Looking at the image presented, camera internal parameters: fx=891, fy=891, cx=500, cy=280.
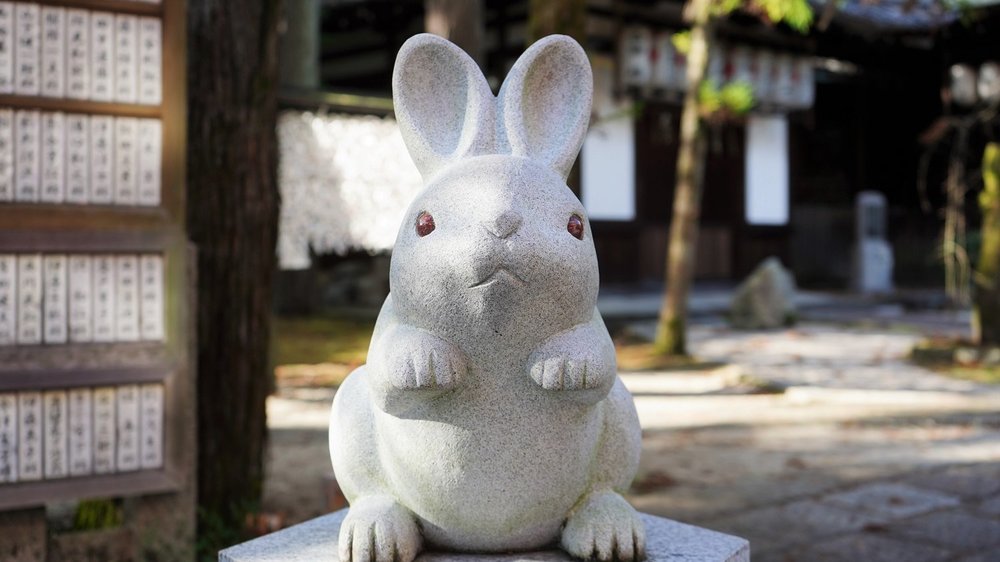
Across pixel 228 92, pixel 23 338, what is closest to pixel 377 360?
pixel 23 338

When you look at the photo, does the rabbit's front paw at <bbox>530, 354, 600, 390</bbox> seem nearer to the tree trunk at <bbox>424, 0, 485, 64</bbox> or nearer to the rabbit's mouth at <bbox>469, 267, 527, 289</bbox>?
the rabbit's mouth at <bbox>469, 267, 527, 289</bbox>

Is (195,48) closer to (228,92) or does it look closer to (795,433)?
(228,92)

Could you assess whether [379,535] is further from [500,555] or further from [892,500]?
[892,500]

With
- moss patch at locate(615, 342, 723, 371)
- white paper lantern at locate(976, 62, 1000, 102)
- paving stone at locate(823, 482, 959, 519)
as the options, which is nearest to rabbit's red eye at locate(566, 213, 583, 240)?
paving stone at locate(823, 482, 959, 519)

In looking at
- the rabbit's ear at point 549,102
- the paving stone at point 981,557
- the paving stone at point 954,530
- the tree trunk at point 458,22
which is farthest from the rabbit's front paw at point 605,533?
the tree trunk at point 458,22

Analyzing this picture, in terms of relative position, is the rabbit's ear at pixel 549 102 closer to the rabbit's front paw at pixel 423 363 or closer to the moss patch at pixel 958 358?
the rabbit's front paw at pixel 423 363

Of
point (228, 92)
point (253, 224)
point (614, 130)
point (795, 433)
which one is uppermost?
point (614, 130)

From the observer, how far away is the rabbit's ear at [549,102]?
2.44 meters

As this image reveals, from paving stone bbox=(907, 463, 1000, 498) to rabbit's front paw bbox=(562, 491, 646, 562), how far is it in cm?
353

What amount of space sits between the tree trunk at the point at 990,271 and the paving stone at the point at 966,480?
4.65 meters

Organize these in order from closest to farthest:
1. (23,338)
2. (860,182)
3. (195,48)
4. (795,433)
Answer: (23,338) < (195,48) < (795,433) < (860,182)

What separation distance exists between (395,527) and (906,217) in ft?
69.2

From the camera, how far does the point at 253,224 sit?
430 cm

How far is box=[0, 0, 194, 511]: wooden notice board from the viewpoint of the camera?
357cm
